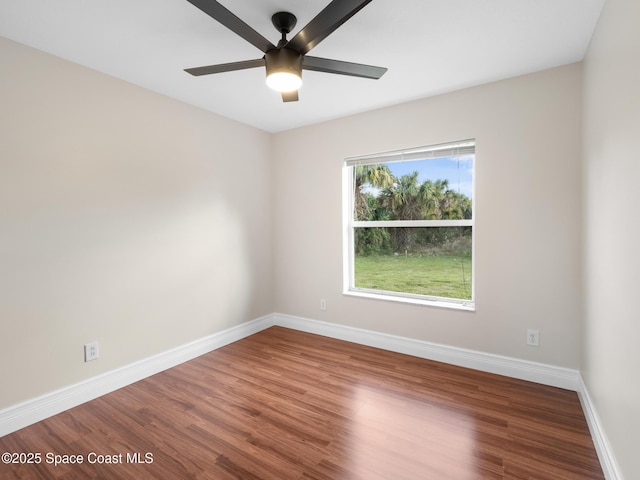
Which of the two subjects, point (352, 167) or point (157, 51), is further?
point (352, 167)

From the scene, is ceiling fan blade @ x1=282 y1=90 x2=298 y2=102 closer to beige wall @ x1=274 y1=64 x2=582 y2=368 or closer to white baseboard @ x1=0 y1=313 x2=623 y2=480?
beige wall @ x1=274 y1=64 x2=582 y2=368

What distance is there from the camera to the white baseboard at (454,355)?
241 centimetres

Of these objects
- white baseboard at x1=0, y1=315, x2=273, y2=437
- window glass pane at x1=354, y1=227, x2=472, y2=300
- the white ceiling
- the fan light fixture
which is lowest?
white baseboard at x1=0, y1=315, x2=273, y2=437

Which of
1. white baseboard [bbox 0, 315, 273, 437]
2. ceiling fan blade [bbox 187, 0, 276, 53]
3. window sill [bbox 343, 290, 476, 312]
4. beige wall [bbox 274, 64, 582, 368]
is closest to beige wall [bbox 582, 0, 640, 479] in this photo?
beige wall [bbox 274, 64, 582, 368]

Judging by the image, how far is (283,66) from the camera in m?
1.65

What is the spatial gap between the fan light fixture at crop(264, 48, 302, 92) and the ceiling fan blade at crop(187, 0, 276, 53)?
0.18ft

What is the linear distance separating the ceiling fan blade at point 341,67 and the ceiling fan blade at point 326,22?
0.28 ft

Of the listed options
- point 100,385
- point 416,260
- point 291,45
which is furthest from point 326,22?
point 100,385

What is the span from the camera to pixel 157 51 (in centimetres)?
210

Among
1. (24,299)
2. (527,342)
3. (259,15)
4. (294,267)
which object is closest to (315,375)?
(294,267)

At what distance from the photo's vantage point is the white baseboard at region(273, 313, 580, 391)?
2406 millimetres

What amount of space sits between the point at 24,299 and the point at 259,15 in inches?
89.3

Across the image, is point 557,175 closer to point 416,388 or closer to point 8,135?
point 416,388

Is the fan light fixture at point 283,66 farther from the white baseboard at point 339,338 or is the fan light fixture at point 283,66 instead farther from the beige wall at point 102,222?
the white baseboard at point 339,338
